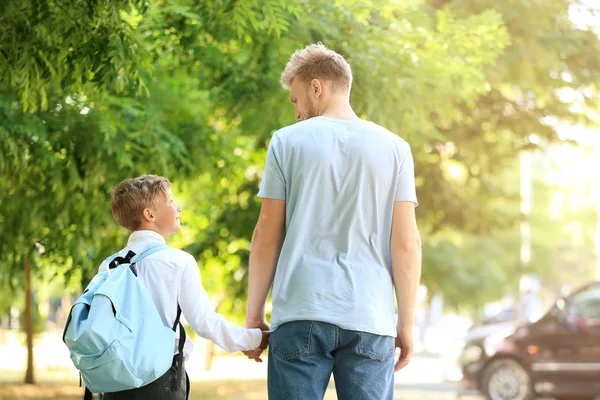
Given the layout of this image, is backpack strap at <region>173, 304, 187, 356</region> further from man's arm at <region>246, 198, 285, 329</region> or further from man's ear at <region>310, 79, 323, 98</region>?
man's ear at <region>310, 79, 323, 98</region>

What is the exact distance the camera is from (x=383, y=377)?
3600 mm

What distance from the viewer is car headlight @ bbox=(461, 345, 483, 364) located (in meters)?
15.3

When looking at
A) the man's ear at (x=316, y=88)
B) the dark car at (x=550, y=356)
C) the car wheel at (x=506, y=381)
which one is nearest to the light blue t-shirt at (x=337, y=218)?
the man's ear at (x=316, y=88)

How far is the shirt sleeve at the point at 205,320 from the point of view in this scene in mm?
3979

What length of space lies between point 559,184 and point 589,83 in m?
34.3

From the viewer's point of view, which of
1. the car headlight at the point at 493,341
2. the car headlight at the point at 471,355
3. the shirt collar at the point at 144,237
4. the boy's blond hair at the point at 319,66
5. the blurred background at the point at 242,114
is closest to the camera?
the boy's blond hair at the point at 319,66

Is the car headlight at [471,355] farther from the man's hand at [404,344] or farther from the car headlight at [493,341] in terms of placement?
the man's hand at [404,344]

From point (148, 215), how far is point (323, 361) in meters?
0.96

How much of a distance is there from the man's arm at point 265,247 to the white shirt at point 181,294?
248mm

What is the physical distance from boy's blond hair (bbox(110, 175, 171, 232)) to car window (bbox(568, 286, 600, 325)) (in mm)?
10758

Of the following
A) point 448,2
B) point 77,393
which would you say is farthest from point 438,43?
point 77,393

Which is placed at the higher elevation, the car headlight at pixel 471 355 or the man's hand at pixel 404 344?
the man's hand at pixel 404 344

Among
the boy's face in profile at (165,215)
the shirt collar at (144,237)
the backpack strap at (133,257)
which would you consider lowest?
the backpack strap at (133,257)

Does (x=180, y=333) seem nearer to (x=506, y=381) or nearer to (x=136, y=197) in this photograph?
(x=136, y=197)
